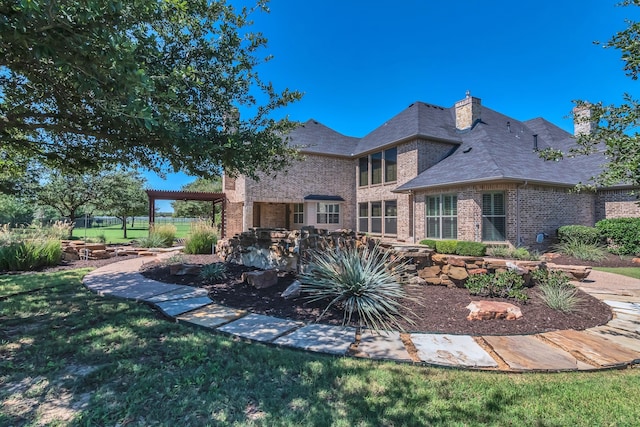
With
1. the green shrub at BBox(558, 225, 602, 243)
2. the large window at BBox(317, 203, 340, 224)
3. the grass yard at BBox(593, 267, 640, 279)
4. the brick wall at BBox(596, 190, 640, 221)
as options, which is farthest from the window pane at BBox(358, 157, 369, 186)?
the grass yard at BBox(593, 267, 640, 279)

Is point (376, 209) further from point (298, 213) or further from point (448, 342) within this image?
point (448, 342)

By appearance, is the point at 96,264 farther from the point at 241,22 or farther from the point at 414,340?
the point at 414,340

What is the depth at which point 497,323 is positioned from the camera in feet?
13.4

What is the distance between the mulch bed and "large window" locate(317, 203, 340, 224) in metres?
13.1

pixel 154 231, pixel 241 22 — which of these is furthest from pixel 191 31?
pixel 154 231

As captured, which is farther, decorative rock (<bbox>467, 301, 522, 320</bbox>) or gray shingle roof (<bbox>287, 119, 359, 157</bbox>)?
gray shingle roof (<bbox>287, 119, 359, 157</bbox>)

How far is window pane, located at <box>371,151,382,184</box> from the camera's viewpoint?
1808cm

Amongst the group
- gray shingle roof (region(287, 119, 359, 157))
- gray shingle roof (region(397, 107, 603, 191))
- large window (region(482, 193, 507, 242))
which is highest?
gray shingle roof (region(287, 119, 359, 157))

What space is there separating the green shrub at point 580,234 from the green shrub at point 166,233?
52.9 ft

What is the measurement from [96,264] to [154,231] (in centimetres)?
393

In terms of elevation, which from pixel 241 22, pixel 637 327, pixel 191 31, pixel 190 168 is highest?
pixel 241 22

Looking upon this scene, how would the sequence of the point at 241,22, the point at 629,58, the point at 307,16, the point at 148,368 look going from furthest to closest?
the point at 307,16, the point at 241,22, the point at 629,58, the point at 148,368

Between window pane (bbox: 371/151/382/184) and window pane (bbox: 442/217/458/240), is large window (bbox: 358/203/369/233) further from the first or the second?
window pane (bbox: 442/217/458/240)

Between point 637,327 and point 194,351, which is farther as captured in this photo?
point 637,327
